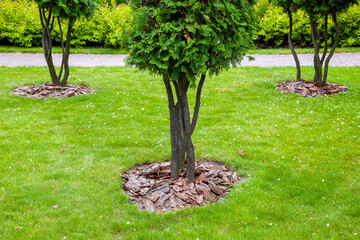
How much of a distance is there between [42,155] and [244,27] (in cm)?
396

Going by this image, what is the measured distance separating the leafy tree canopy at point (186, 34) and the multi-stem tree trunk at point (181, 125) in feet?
1.04

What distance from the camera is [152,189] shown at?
5.32 meters

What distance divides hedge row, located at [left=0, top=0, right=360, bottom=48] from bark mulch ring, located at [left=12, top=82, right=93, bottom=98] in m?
6.13

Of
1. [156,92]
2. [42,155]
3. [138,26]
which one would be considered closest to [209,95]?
[156,92]

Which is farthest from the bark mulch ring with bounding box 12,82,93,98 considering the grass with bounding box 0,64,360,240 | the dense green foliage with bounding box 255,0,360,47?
the dense green foliage with bounding box 255,0,360,47

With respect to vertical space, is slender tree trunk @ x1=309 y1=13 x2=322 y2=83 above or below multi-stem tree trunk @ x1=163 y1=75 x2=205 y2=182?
above

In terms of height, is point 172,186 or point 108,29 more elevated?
point 108,29

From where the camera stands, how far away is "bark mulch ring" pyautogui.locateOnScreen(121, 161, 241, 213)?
4992mm

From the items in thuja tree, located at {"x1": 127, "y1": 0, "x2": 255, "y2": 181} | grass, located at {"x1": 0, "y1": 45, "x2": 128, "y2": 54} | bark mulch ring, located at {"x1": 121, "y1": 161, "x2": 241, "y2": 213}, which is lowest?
bark mulch ring, located at {"x1": 121, "y1": 161, "x2": 241, "y2": 213}

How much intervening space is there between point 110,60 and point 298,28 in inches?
315

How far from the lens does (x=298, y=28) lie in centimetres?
1592

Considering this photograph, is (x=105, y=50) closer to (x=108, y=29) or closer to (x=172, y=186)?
(x=108, y=29)

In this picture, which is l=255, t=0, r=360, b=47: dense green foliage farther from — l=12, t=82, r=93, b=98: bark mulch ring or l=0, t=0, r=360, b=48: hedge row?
l=12, t=82, r=93, b=98: bark mulch ring

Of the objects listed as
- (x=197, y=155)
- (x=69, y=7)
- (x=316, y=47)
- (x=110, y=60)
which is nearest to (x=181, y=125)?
(x=197, y=155)
